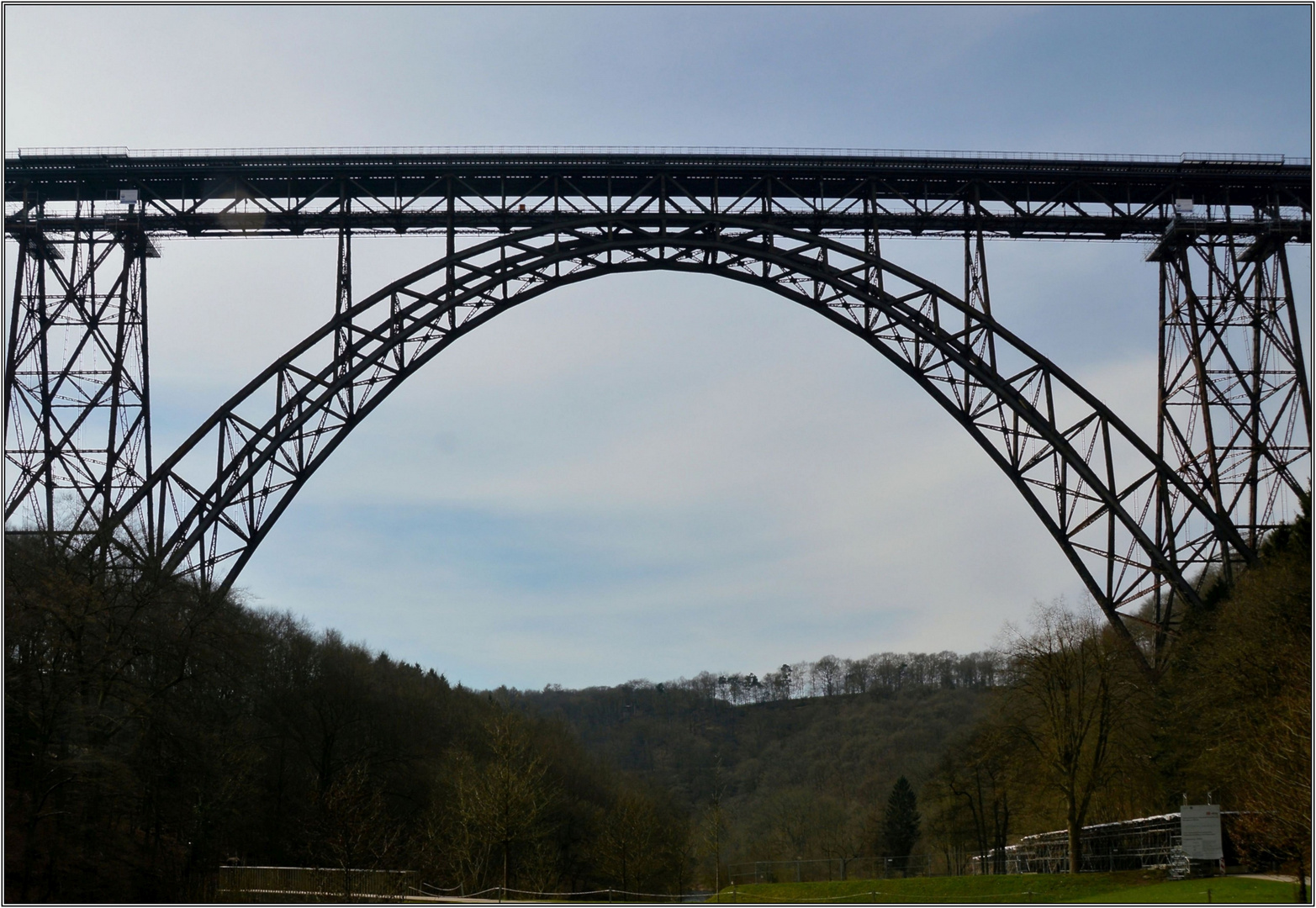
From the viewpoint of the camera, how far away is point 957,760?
5400 cm

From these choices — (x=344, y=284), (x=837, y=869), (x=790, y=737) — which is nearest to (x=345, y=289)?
(x=344, y=284)

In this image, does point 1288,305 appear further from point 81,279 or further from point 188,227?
point 81,279

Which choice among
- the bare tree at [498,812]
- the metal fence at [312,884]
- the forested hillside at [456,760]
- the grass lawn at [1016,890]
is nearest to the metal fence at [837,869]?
the forested hillside at [456,760]

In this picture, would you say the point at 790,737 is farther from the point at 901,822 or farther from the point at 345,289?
the point at 345,289

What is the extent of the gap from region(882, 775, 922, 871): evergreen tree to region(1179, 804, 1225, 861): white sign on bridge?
35.7m

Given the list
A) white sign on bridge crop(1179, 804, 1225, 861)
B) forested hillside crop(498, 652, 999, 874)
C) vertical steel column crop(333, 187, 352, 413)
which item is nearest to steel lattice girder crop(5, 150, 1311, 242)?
vertical steel column crop(333, 187, 352, 413)

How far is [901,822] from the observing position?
60062mm

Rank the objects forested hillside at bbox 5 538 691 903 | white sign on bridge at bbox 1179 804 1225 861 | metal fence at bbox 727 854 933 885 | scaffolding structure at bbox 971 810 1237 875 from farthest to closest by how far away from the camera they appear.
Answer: metal fence at bbox 727 854 933 885 < scaffolding structure at bbox 971 810 1237 875 < forested hillside at bbox 5 538 691 903 < white sign on bridge at bbox 1179 804 1225 861

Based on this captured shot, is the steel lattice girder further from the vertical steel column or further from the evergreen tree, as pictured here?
the evergreen tree

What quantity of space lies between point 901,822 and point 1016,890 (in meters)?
30.7

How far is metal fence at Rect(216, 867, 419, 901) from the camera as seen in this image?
28.8 metres

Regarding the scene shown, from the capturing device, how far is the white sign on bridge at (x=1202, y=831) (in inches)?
923

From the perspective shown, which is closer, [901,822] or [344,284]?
[344,284]

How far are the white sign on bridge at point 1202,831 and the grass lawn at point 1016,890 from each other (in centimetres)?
104
